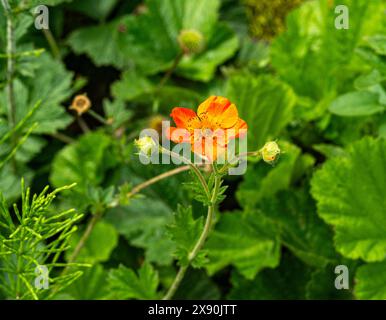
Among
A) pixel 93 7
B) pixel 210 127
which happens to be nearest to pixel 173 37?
pixel 93 7

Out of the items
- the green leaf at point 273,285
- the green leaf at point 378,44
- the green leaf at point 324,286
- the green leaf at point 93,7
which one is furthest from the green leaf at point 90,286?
the green leaf at point 93,7

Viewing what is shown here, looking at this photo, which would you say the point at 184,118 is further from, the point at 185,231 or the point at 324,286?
the point at 324,286

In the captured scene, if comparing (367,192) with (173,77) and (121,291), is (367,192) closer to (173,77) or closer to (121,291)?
(121,291)

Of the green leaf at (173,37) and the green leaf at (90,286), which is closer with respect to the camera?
the green leaf at (90,286)

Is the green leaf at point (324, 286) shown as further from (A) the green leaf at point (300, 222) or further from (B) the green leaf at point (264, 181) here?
(B) the green leaf at point (264, 181)

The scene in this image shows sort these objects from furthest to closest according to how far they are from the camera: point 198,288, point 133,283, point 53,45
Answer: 1. point 53,45
2. point 198,288
3. point 133,283
